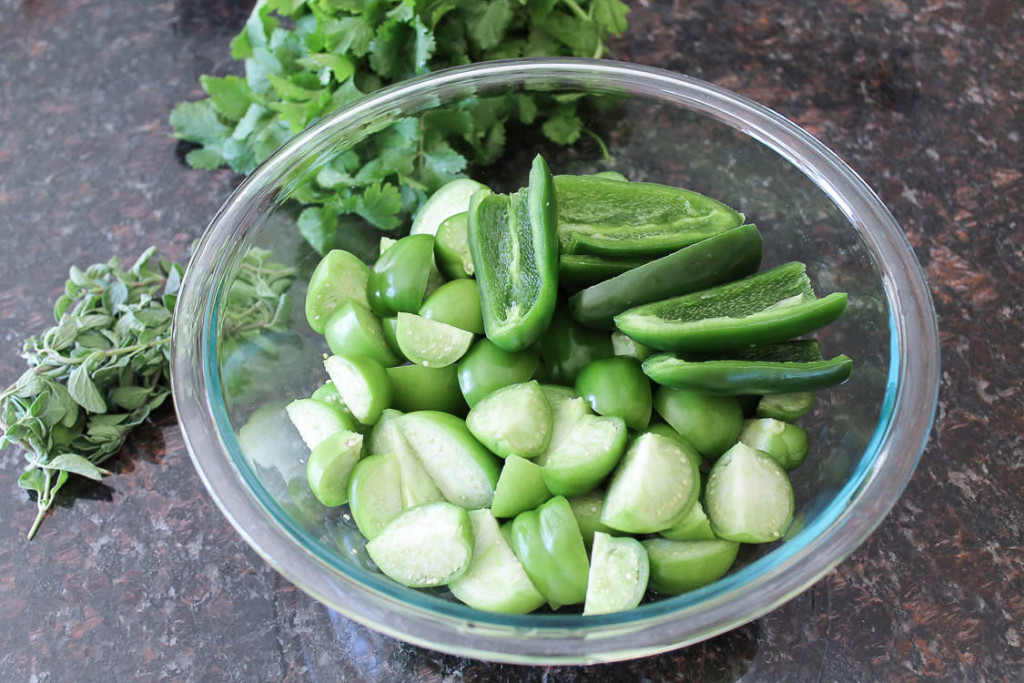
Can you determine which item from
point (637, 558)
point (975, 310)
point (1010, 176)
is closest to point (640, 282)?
point (637, 558)

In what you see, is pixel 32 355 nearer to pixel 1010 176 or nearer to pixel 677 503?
pixel 677 503

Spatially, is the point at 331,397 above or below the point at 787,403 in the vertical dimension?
below

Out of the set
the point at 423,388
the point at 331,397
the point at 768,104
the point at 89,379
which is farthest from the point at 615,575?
the point at 768,104

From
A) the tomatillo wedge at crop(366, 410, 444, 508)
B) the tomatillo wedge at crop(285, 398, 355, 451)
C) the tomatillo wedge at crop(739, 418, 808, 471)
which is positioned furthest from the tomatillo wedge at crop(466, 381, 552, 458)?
the tomatillo wedge at crop(739, 418, 808, 471)

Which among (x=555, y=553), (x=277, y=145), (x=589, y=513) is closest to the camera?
(x=555, y=553)

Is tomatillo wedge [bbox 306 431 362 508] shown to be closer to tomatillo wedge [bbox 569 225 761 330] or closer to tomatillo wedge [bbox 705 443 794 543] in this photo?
A: tomatillo wedge [bbox 569 225 761 330]

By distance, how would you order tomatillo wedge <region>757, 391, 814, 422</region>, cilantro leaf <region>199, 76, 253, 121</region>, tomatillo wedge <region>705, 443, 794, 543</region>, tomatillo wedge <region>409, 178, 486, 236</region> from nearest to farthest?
tomatillo wedge <region>705, 443, 794, 543</region>, tomatillo wedge <region>757, 391, 814, 422</region>, tomatillo wedge <region>409, 178, 486, 236</region>, cilantro leaf <region>199, 76, 253, 121</region>

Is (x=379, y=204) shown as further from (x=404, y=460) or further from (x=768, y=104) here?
(x=768, y=104)

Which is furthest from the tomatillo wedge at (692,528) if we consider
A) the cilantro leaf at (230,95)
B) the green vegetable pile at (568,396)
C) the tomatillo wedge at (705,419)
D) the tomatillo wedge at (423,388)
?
the cilantro leaf at (230,95)
